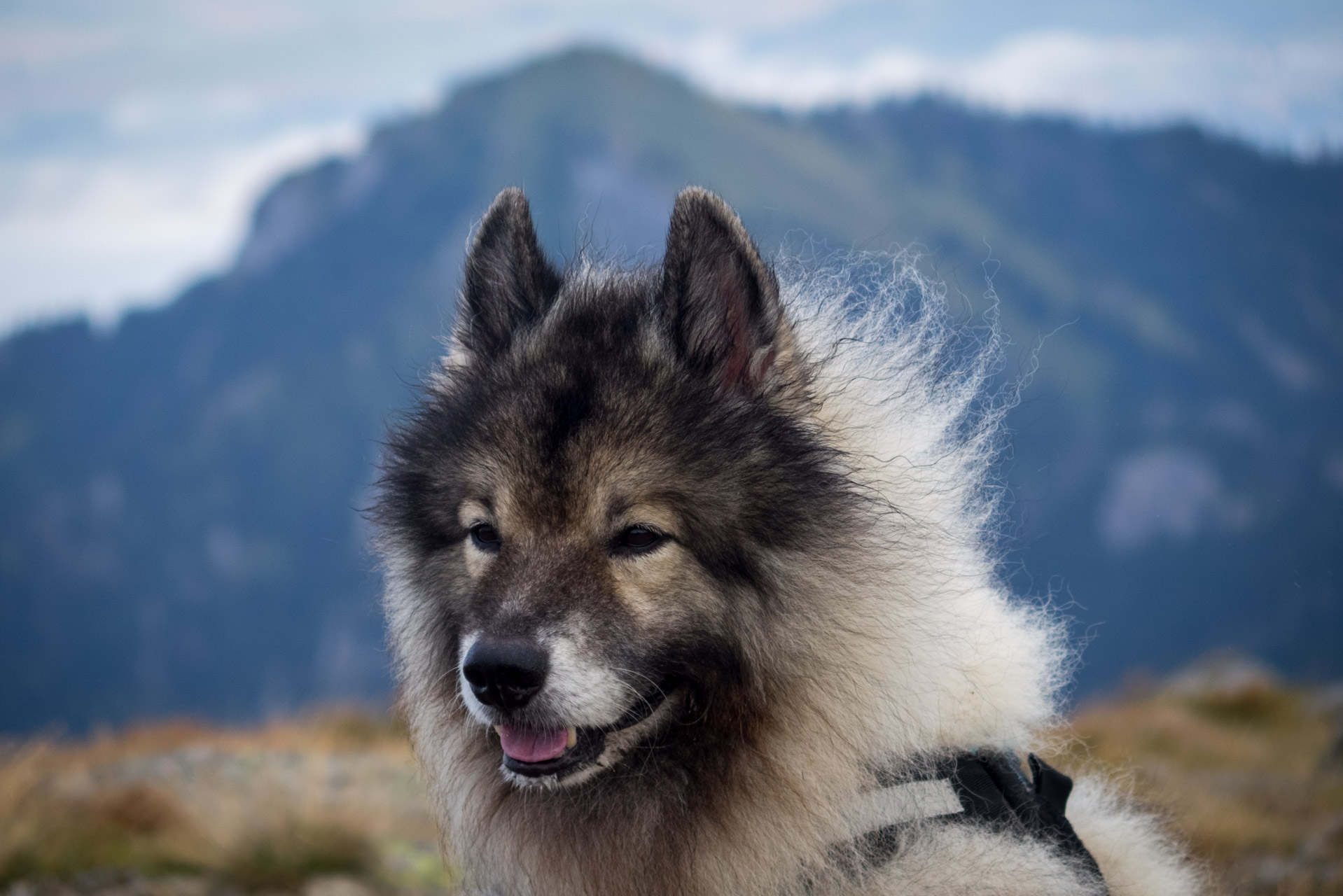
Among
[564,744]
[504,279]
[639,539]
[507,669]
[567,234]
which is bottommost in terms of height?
[564,744]

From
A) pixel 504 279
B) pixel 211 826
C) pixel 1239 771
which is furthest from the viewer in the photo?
pixel 1239 771

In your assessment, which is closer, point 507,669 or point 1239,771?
point 507,669

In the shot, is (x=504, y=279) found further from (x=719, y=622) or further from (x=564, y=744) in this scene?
(x=564, y=744)

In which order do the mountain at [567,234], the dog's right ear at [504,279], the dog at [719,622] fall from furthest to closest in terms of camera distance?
the mountain at [567,234] → the dog's right ear at [504,279] → the dog at [719,622]

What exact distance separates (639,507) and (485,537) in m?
0.43

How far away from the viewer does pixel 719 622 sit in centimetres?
213

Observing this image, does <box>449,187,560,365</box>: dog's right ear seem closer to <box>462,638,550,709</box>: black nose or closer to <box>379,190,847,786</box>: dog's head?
<box>379,190,847,786</box>: dog's head

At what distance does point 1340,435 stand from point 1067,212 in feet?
114

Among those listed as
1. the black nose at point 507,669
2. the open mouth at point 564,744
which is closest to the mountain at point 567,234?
the open mouth at point 564,744

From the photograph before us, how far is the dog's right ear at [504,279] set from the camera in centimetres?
245

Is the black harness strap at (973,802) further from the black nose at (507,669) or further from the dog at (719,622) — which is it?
the black nose at (507,669)

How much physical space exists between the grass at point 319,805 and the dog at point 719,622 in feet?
2.27

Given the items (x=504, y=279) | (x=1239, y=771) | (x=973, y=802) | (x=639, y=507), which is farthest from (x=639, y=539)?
(x=1239, y=771)

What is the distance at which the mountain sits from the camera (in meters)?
60.2
